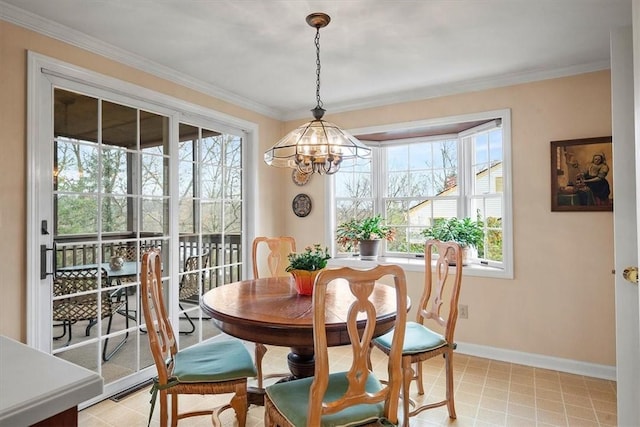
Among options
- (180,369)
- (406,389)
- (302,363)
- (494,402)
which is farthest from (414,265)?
(180,369)

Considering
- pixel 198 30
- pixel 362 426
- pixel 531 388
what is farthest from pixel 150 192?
pixel 531 388

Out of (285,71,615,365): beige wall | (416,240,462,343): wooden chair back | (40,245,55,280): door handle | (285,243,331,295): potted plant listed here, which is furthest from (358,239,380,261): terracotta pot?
(40,245,55,280): door handle

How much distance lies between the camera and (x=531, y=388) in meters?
2.77

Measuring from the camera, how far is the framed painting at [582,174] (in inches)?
115

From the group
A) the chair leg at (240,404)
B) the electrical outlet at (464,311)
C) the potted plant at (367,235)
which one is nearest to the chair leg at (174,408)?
the chair leg at (240,404)

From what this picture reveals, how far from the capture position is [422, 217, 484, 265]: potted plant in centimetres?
358

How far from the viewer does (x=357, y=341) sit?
146 centimetres

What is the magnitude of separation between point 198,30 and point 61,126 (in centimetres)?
110

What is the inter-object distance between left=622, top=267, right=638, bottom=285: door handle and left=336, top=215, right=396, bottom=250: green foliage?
2300mm

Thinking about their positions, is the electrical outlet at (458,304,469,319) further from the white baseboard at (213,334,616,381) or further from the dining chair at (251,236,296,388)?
the dining chair at (251,236,296,388)

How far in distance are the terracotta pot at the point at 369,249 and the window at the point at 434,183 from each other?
230 millimetres

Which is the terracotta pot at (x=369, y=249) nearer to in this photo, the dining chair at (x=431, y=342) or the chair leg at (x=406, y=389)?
the dining chair at (x=431, y=342)

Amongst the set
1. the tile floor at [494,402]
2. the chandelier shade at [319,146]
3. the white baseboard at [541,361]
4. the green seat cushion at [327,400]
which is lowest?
the tile floor at [494,402]

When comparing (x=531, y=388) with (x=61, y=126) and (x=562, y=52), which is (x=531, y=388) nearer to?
(x=562, y=52)
